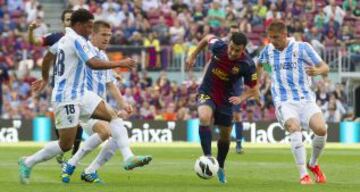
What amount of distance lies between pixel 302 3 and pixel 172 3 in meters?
4.37

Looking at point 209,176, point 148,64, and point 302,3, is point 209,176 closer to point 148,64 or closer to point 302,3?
point 148,64

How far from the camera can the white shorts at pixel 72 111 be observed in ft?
45.0

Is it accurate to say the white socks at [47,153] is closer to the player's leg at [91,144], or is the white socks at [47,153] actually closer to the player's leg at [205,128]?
the player's leg at [91,144]

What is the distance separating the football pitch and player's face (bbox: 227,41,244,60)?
66.9 inches

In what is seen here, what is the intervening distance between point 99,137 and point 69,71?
1.09 metres

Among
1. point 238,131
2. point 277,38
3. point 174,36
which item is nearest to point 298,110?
point 277,38

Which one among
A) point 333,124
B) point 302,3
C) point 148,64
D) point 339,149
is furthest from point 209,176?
point 302,3

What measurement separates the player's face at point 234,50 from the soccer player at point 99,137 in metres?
1.53

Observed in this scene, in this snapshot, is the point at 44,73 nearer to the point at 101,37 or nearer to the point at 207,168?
the point at 101,37

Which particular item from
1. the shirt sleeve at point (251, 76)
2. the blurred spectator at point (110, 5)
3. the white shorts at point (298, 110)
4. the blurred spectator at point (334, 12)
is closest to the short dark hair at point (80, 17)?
the shirt sleeve at point (251, 76)

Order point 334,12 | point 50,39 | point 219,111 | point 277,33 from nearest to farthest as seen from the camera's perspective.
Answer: point 277,33
point 219,111
point 50,39
point 334,12

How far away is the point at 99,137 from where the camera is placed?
14422 mm

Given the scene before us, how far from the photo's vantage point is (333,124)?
30.7 m

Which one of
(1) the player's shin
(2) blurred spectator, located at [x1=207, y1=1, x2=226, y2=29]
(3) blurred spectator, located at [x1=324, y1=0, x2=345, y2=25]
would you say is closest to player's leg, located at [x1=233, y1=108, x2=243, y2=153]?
(1) the player's shin
